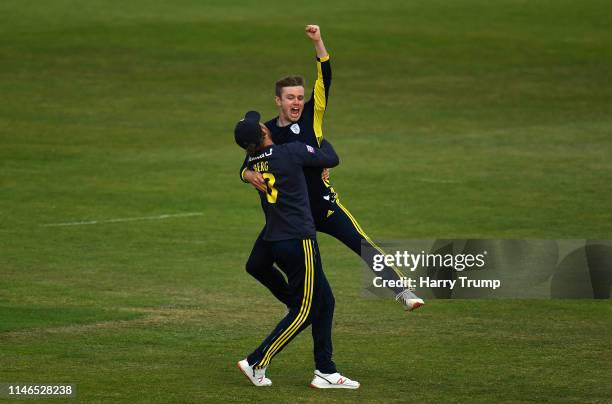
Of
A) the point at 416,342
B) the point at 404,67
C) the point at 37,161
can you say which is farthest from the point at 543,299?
the point at 404,67

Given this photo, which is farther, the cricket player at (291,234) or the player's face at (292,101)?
the player's face at (292,101)

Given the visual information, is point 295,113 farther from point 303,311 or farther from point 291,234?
point 303,311

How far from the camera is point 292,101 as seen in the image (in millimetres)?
12023

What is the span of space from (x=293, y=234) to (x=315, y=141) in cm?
153

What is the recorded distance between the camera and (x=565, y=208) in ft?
72.9

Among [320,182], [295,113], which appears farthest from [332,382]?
[295,113]

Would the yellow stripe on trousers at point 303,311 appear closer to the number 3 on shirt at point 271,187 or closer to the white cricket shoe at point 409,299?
the number 3 on shirt at point 271,187

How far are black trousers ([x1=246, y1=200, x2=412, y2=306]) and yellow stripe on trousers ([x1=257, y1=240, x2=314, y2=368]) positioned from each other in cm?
53

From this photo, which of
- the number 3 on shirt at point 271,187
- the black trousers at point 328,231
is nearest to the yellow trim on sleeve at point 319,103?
the black trousers at point 328,231

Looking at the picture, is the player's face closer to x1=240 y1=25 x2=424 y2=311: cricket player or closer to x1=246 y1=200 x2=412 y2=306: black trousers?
x1=240 y1=25 x2=424 y2=311: cricket player

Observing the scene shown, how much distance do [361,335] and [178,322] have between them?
203 centimetres

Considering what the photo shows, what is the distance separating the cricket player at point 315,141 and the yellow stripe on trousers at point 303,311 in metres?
0.71

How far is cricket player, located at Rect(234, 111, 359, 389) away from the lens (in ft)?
36.1

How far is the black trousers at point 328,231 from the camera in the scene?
1153 cm
